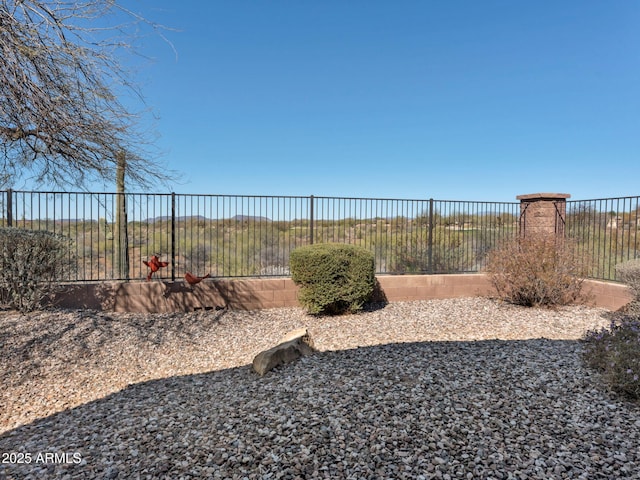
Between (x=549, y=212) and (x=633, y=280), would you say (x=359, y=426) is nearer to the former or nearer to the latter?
(x=633, y=280)

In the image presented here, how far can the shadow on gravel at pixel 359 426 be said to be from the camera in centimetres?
230

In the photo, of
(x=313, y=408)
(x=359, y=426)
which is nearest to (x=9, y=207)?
(x=313, y=408)

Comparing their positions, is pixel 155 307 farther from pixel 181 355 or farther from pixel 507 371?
pixel 507 371

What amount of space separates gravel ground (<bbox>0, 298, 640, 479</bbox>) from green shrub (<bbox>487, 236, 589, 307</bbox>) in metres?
1.48

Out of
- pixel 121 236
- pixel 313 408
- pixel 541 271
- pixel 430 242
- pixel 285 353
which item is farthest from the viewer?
pixel 430 242

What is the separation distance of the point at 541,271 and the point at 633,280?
1390 millimetres

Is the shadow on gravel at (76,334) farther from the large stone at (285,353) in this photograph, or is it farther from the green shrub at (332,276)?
the large stone at (285,353)

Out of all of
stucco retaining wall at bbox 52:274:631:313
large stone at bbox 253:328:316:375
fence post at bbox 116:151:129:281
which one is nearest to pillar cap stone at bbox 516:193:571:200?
stucco retaining wall at bbox 52:274:631:313

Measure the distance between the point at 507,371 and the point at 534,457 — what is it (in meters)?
1.45

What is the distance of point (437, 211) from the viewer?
348 inches

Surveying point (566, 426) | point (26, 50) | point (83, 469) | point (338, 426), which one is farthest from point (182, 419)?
point (26, 50)

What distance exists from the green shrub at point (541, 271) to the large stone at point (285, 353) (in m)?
4.96

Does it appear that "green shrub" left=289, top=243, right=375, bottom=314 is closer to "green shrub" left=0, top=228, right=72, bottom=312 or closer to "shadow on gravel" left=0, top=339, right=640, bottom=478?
"shadow on gravel" left=0, top=339, right=640, bottom=478

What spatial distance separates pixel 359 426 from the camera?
270 centimetres
